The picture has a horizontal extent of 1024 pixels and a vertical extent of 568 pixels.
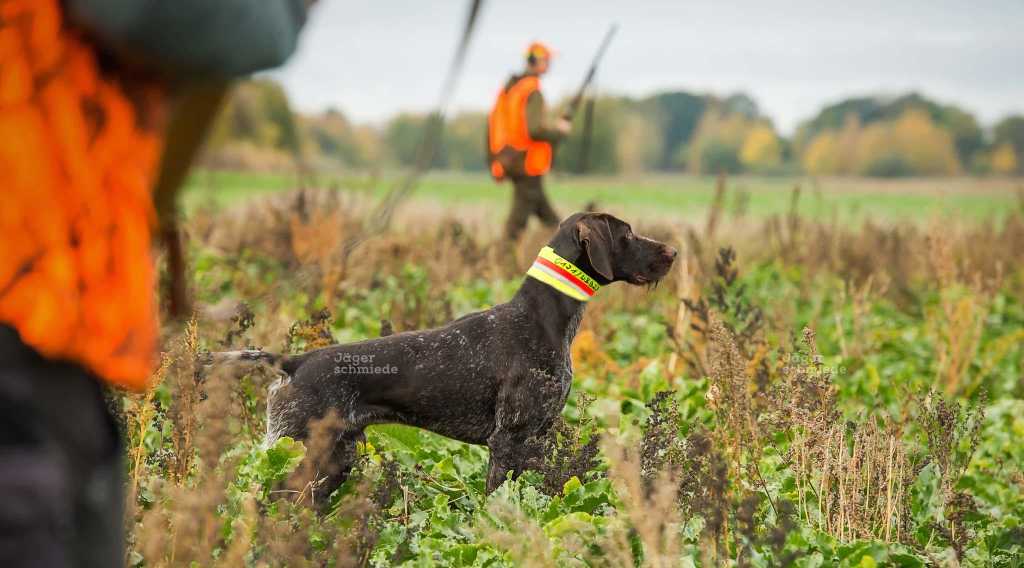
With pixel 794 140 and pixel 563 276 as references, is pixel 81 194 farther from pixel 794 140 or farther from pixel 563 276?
pixel 794 140

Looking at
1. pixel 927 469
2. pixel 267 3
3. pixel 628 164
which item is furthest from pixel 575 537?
pixel 628 164

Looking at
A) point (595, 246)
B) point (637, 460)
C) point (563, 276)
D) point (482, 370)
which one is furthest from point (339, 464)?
point (637, 460)

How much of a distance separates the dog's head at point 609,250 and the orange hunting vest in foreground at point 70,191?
9.80 ft

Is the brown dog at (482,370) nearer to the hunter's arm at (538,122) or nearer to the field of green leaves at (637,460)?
the field of green leaves at (637,460)

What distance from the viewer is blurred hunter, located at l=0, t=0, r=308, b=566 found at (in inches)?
50.4

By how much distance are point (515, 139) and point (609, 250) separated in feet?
22.0

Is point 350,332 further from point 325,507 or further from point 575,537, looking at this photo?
point 575,537

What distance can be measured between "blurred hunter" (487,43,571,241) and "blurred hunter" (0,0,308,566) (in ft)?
30.7

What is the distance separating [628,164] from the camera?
275 ft

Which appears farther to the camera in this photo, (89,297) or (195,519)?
(195,519)

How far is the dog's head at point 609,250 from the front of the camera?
432 cm

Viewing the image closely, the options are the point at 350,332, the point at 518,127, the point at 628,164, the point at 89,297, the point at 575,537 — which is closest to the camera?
the point at 89,297

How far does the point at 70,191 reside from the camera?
1.35m

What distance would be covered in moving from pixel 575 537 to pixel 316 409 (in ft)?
3.87
